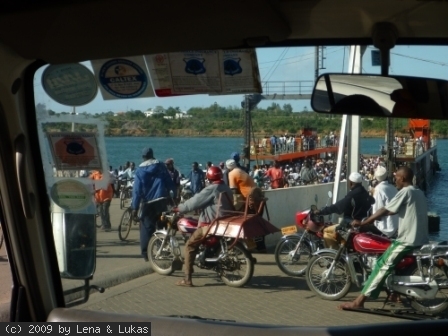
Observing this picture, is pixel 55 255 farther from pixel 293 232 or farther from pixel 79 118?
pixel 293 232

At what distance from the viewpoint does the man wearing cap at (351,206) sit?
349cm

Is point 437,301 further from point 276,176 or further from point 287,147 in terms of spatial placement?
point 287,147

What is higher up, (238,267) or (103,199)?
(103,199)

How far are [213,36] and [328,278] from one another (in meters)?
1.55

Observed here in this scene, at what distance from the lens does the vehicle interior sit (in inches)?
120

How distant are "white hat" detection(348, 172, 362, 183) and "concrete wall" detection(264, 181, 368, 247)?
0.11ft

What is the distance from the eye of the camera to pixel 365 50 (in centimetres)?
332

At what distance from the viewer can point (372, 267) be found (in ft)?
13.9

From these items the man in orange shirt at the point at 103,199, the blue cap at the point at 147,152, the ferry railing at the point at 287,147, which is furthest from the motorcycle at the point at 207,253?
the ferry railing at the point at 287,147

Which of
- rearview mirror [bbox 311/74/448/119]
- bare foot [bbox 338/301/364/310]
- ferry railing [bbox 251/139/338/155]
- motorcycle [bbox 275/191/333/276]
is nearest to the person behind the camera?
rearview mirror [bbox 311/74/448/119]

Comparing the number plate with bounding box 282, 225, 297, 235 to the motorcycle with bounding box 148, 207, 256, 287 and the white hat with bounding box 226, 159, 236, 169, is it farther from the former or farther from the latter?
the white hat with bounding box 226, 159, 236, 169

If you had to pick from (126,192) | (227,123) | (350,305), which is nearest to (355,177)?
(227,123)

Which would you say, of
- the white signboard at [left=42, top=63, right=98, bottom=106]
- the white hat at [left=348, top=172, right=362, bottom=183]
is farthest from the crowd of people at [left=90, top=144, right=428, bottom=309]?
the white signboard at [left=42, top=63, right=98, bottom=106]

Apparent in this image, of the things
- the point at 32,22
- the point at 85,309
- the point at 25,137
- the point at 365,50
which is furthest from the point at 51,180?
the point at 365,50
